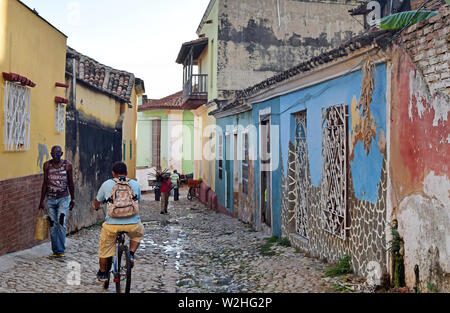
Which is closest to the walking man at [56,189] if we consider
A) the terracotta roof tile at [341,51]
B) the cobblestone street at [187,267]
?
the cobblestone street at [187,267]

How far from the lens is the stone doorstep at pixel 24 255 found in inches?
257

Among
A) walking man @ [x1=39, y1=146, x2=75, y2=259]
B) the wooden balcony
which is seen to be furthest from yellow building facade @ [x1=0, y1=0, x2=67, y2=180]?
the wooden balcony

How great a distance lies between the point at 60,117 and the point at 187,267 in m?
3.93

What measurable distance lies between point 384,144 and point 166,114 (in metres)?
29.3

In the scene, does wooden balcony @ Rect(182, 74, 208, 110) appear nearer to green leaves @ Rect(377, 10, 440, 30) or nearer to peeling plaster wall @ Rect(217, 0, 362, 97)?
peeling plaster wall @ Rect(217, 0, 362, 97)

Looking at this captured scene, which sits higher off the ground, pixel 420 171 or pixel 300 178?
pixel 420 171

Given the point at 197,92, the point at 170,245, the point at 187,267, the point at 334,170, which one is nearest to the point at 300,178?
the point at 334,170

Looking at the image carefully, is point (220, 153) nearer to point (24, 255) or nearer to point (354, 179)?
point (24, 255)

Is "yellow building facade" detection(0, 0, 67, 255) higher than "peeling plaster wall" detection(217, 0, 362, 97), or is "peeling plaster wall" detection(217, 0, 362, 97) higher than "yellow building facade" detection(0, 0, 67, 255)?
"peeling plaster wall" detection(217, 0, 362, 97)

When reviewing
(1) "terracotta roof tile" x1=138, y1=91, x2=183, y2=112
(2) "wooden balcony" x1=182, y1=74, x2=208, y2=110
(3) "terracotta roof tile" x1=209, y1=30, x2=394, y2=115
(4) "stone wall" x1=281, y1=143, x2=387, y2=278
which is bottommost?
(4) "stone wall" x1=281, y1=143, x2=387, y2=278

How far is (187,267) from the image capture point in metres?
8.08

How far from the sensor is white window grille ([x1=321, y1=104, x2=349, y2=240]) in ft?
21.9

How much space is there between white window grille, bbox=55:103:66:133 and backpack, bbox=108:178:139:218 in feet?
13.8

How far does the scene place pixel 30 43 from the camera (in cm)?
776
